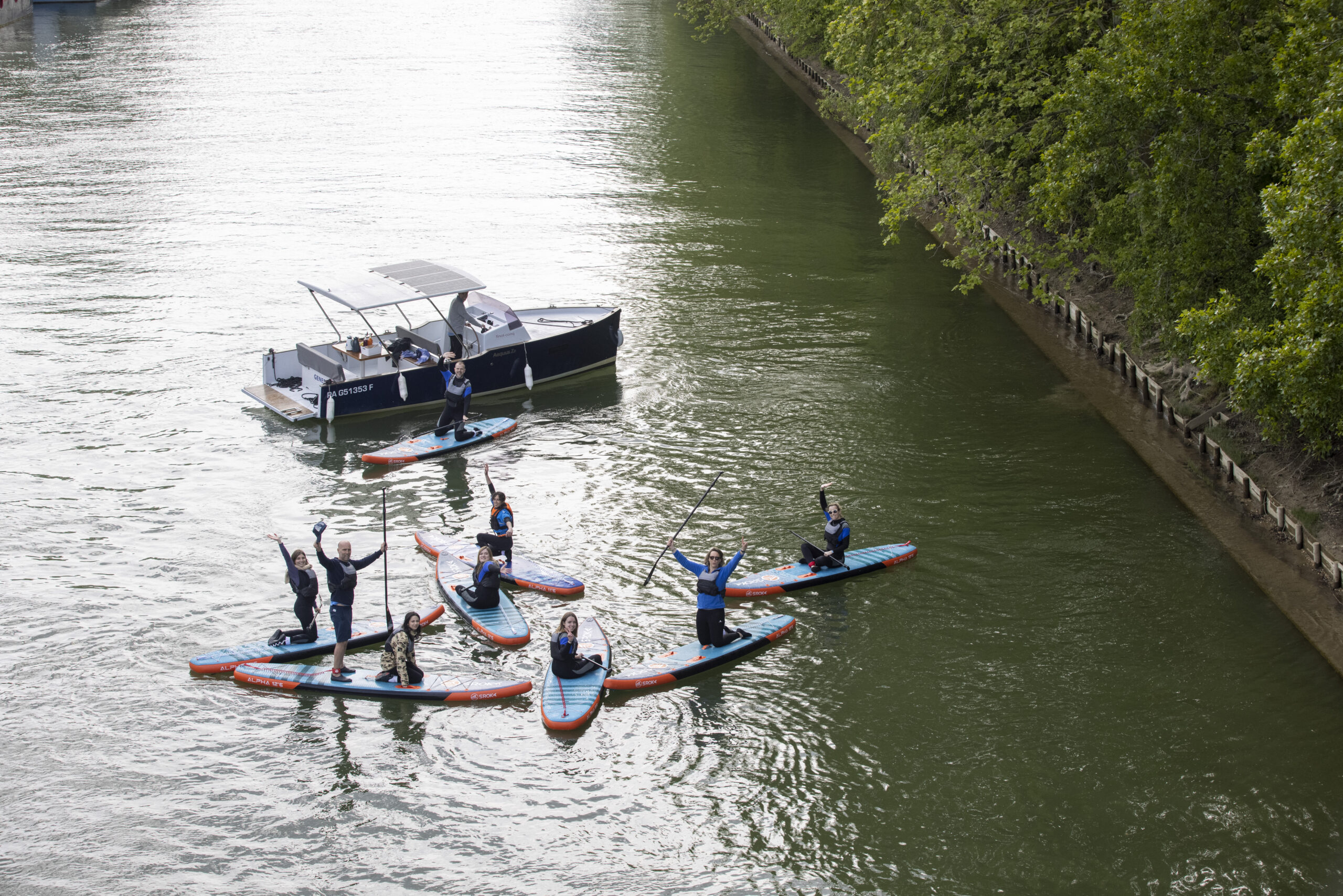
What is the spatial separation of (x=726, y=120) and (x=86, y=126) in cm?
3093

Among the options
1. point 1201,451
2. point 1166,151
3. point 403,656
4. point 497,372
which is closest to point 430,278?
point 497,372

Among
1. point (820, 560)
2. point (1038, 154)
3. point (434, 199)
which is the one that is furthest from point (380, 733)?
point (434, 199)

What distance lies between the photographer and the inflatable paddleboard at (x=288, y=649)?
1838 centimetres

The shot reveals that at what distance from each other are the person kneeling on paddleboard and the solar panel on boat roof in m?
13.1

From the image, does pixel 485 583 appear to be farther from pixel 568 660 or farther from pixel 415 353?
pixel 415 353

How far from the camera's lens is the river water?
15250 millimetres

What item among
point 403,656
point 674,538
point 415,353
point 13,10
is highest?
point 13,10

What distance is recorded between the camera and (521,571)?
69.8 ft

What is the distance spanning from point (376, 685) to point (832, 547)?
339 inches

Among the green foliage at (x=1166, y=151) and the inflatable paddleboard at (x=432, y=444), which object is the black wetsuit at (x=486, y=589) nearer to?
the inflatable paddleboard at (x=432, y=444)

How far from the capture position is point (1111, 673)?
736 inches

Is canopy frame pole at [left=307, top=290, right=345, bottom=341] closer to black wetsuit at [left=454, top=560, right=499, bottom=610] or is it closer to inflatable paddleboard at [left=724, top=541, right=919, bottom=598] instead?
black wetsuit at [left=454, top=560, right=499, bottom=610]

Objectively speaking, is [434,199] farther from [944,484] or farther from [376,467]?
[944,484]

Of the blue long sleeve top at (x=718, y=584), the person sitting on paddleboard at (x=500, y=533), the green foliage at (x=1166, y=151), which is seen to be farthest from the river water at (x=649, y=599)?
the green foliage at (x=1166, y=151)
